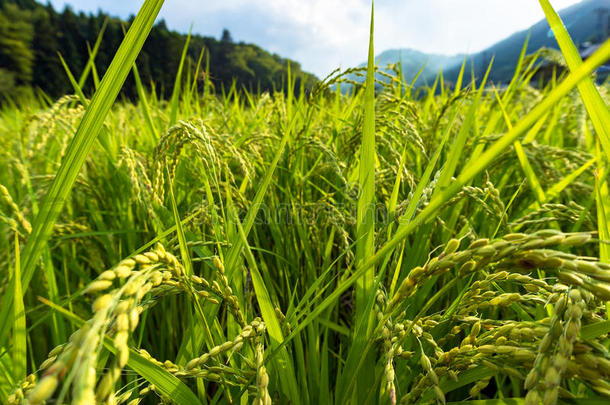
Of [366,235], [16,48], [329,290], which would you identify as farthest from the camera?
[16,48]

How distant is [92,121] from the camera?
60cm

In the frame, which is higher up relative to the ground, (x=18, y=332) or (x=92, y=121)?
(x=92, y=121)

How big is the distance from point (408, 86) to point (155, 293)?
5.18 ft

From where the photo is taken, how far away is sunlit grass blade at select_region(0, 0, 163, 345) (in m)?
0.57

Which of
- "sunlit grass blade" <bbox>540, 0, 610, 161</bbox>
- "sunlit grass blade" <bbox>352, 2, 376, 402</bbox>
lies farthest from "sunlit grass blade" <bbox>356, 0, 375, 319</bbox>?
"sunlit grass blade" <bbox>540, 0, 610, 161</bbox>

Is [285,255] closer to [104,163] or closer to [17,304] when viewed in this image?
[17,304]

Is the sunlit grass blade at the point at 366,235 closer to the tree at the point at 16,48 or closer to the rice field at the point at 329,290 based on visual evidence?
the rice field at the point at 329,290

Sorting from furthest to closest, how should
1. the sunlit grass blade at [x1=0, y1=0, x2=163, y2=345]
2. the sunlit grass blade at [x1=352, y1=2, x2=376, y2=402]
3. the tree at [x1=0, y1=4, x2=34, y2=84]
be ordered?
the tree at [x1=0, y1=4, x2=34, y2=84]
the sunlit grass blade at [x1=352, y1=2, x2=376, y2=402]
the sunlit grass blade at [x1=0, y1=0, x2=163, y2=345]

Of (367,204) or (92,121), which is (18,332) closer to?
(92,121)

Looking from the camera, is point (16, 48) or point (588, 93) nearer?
point (588, 93)

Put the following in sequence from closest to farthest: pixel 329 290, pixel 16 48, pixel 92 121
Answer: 1. pixel 92 121
2. pixel 329 290
3. pixel 16 48

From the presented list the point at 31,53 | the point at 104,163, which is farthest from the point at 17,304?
the point at 31,53

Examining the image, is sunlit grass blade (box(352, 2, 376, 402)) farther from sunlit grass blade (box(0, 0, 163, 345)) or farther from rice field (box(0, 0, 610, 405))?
sunlit grass blade (box(0, 0, 163, 345))

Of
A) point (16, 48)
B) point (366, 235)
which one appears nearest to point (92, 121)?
point (366, 235)
